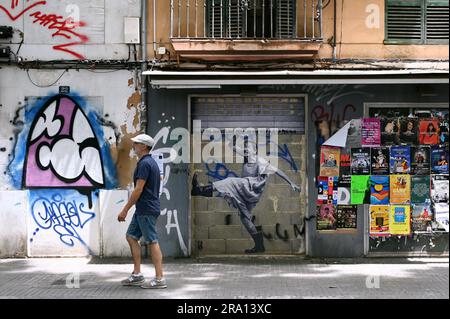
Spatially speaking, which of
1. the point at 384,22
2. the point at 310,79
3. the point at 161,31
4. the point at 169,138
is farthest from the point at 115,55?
the point at 384,22

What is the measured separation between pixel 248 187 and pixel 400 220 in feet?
8.35

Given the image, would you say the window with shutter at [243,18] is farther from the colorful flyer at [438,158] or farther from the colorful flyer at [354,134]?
the colorful flyer at [438,158]

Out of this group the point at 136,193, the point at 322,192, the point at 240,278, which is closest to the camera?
the point at 136,193

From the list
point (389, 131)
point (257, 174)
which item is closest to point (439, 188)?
point (389, 131)

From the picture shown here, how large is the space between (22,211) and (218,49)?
162 inches

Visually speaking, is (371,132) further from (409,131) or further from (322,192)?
(322,192)

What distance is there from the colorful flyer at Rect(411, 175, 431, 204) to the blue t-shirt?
4.64 meters

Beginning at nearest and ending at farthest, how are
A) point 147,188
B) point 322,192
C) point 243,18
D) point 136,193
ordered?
point 136,193, point 147,188, point 243,18, point 322,192

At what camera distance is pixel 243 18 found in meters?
10.8

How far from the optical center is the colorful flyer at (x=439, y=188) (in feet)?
36.1

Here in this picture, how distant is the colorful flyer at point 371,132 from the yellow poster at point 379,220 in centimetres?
105

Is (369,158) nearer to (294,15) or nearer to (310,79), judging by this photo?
(310,79)

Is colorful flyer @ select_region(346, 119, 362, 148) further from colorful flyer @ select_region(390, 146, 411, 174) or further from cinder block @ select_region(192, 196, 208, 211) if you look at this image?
cinder block @ select_region(192, 196, 208, 211)

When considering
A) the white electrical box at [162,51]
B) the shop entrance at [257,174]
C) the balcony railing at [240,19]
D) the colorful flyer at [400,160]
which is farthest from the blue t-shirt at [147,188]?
the colorful flyer at [400,160]
